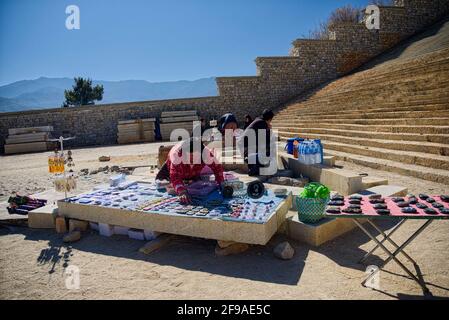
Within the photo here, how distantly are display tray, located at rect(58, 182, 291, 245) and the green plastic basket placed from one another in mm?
298

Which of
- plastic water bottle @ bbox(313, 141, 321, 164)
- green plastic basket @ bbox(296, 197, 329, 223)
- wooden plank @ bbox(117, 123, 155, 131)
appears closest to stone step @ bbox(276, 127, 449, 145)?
plastic water bottle @ bbox(313, 141, 321, 164)

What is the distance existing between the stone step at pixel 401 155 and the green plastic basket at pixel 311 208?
10.6ft

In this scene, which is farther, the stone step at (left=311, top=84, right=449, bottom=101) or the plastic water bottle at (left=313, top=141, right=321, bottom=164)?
the stone step at (left=311, top=84, right=449, bottom=101)

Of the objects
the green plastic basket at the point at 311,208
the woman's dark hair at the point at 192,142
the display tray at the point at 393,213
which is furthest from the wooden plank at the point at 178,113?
the display tray at the point at 393,213

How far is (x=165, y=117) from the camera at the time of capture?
61.4 feet

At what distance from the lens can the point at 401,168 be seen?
597cm

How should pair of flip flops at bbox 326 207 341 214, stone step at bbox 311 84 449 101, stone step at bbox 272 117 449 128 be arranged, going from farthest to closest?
stone step at bbox 311 84 449 101 < stone step at bbox 272 117 449 128 < pair of flip flops at bbox 326 207 341 214

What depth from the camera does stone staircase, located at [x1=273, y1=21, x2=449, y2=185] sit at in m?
6.19

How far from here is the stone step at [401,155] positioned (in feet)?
18.4

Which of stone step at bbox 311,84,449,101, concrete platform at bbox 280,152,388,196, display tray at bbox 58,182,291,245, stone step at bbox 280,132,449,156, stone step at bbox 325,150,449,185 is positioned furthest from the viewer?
stone step at bbox 311,84,449,101

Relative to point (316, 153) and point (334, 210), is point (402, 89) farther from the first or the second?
point (334, 210)

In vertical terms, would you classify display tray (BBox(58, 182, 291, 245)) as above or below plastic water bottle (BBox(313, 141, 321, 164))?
below

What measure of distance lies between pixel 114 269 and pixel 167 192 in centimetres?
155

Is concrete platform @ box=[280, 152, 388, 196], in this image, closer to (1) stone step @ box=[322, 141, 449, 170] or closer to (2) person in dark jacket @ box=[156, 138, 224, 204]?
(1) stone step @ box=[322, 141, 449, 170]
